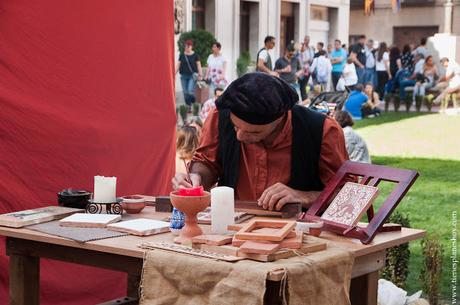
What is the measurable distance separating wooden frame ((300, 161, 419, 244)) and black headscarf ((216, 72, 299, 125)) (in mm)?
358

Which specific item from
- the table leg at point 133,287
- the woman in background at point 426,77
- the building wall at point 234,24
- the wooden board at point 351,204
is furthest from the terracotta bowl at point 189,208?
the woman in background at point 426,77

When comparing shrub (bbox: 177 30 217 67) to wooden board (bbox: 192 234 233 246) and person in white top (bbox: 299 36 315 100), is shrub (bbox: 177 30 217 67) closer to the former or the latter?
person in white top (bbox: 299 36 315 100)

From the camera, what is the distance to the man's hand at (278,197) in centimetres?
342

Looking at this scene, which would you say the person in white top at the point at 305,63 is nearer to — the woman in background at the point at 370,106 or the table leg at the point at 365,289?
the woman in background at the point at 370,106

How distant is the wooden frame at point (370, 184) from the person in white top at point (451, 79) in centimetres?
1760

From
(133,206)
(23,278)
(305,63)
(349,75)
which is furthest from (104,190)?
(305,63)

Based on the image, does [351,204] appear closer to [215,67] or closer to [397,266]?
[397,266]

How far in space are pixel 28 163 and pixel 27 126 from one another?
0.62ft

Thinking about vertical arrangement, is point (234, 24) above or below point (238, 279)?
above

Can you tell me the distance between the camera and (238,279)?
2.63 m

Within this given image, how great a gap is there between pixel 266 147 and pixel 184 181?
39 centimetres

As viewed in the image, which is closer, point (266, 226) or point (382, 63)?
point (266, 226)

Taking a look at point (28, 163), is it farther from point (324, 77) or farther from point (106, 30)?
point (324, 77)

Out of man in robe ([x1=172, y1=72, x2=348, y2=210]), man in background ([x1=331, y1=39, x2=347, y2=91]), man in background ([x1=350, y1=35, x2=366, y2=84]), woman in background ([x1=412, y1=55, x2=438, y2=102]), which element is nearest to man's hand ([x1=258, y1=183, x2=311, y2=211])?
man in robe ([x1=172, y1=72, x2=348, y2=210])
